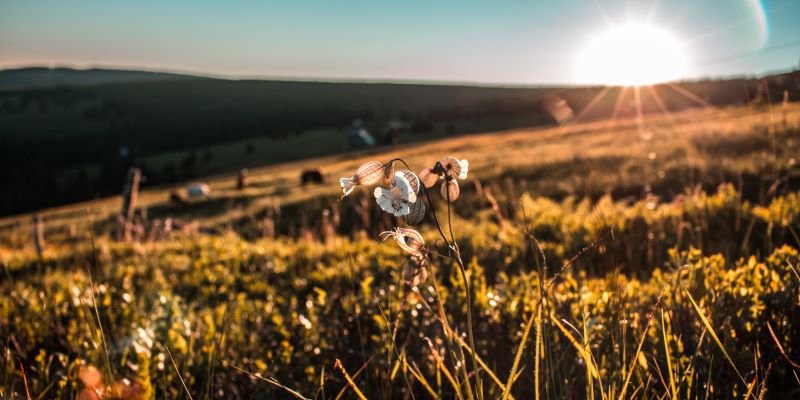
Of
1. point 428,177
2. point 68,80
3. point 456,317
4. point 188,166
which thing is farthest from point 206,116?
point 428,177

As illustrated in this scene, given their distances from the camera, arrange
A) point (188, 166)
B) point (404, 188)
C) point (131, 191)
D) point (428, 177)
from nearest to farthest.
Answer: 1. point (404, 188)
2. point (428, 177)
3. point (131, 191)
4. point (188, 166)

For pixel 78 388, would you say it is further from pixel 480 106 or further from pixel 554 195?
pixel 480 106

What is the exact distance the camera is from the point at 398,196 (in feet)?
4.18

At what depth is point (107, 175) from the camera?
89250 millimetres

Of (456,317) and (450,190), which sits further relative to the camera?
(456,317)

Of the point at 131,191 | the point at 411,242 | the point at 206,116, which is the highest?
the point at 411,242

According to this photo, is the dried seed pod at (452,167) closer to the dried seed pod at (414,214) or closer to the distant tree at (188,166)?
the dried seed pod at (414,214)

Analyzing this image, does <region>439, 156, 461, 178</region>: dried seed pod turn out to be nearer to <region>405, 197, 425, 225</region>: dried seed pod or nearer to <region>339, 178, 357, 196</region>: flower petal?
<region>405, 197, 425, 225</region>: dried seed pod

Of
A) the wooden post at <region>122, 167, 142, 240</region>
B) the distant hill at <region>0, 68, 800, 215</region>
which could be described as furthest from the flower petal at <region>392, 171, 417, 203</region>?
the distant hill at <region>0, 68, 800, 215</region>

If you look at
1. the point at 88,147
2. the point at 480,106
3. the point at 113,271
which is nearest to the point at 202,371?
the point at 113,271

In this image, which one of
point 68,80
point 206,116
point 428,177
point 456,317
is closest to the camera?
point 428,177

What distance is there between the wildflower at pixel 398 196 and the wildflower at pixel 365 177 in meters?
0.05

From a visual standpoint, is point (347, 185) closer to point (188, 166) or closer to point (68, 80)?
point (188, 166)

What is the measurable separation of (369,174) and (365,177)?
0.02m
